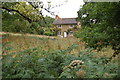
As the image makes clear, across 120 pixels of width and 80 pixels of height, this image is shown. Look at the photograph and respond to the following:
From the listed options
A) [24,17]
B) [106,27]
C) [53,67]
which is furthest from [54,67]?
[24,17]

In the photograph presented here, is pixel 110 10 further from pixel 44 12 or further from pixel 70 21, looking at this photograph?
pixel 70 21

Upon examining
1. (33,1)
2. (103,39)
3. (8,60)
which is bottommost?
(8,60)

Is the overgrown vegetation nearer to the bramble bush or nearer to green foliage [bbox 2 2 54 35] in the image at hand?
the bramble bush

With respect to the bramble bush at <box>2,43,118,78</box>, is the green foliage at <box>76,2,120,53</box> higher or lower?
higher

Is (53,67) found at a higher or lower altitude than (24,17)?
lower

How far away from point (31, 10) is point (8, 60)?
6.04 m

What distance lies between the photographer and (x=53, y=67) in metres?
2.23

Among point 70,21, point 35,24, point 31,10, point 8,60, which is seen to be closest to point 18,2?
point 31,10

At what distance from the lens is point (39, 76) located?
5.98ft

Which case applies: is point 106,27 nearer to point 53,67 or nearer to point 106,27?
point 106,27

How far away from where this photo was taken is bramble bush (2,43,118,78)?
1.64 meters

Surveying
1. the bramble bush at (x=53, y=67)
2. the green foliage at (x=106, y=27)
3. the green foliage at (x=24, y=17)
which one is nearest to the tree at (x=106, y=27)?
the green foliage at (x=106, y=27)

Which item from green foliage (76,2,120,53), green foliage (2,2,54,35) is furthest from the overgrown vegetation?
green foliage (2,2,54,35)

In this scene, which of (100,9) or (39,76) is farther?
(100,9)
